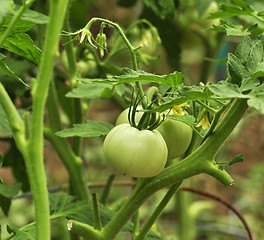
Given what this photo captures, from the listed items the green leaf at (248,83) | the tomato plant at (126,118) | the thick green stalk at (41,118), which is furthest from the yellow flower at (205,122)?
the thick green stalk at (41,118)

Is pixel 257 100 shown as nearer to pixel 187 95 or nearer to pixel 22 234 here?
pixel 187 95

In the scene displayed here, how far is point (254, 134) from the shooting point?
7.91 feet

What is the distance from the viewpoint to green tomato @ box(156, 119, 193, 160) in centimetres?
46

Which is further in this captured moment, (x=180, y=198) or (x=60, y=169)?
(x=60, y=169)

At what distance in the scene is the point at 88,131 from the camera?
491 mm

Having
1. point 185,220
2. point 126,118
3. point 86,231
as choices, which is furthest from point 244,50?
point 185,220

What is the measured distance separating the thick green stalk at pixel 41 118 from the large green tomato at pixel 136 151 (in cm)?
11

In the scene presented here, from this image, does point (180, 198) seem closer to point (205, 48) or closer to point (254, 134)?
point (205, 48)

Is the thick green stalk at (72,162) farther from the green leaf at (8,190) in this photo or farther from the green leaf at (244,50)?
Result: the green leaf at (244,50)

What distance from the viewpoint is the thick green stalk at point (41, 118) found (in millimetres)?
300

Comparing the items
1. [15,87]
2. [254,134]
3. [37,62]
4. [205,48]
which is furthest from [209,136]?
[254,134]

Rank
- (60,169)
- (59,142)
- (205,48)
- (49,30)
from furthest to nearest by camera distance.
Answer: (60,169) → (205,48) → (59,142) → (49,30)

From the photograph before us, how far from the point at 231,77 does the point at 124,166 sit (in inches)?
5.2

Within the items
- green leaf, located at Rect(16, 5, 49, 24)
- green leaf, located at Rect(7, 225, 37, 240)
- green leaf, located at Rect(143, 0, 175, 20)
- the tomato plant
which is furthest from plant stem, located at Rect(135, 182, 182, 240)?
green leaf, located at Rect(143, 0, 175, 20)
